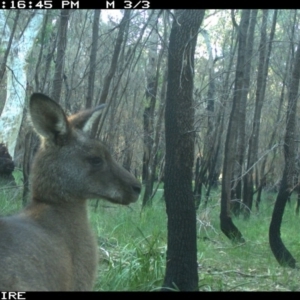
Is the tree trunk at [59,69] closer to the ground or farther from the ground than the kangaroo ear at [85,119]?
farther from the ground

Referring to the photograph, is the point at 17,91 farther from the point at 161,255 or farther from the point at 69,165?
the point at 69,165

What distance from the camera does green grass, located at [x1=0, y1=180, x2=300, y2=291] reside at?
6.75 m

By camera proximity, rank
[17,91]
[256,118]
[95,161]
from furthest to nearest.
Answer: [256,118]
[17,91]
[95,161]

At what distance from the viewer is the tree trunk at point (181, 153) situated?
6.21 m

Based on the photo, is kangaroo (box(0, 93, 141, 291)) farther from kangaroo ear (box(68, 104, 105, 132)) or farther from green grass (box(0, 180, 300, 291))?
green grass (box(0, 180, 300, 291))

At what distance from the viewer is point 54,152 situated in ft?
14.5

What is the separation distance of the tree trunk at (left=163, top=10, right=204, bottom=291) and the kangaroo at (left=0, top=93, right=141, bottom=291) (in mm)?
1588

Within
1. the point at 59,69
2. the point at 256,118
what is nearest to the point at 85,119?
the point at 59,69

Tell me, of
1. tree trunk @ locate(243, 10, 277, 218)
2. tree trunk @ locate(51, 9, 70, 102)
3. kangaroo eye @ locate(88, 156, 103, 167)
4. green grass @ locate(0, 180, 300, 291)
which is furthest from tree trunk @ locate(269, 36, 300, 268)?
tree trunk @ locate(243, 10, 277, 218)

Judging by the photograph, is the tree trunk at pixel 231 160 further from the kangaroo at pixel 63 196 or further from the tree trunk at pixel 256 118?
the kangaroo at pixel 63 196

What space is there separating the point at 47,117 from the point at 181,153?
2194 millimetres

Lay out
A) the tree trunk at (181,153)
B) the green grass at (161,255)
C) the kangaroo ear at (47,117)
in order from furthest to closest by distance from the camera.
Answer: the green grass at (161,255) < the tree trunk at (181,153) < the kangaroo ear at (47,117)

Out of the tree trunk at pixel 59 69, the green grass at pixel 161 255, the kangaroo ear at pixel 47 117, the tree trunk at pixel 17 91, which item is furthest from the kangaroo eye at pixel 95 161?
the tree trunk at pixel 17 91

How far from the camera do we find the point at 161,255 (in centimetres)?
728
